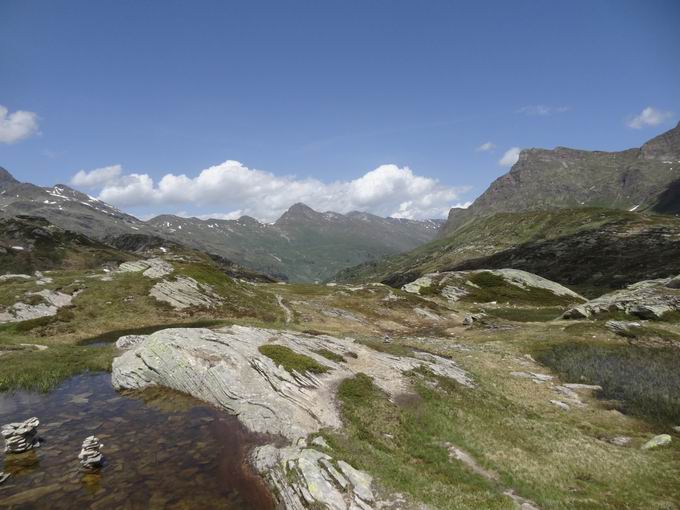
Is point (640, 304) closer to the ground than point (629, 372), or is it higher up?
higher up

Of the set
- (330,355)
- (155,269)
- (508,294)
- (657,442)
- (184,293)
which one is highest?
(155,269)

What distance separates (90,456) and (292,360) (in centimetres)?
1395

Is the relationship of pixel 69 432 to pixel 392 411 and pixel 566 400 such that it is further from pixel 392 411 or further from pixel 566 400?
pixel 566 400

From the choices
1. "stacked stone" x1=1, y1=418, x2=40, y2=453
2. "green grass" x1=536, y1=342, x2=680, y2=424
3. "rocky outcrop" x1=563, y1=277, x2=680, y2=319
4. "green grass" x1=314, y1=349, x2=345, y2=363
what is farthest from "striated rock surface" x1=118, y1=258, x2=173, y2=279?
"rocky outcrop" x1=563, y1=277, x2=680, y2=319

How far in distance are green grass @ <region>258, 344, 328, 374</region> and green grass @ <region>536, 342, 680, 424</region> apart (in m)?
25.1

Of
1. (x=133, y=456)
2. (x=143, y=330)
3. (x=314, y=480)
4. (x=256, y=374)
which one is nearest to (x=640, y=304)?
(x=256, y=374)

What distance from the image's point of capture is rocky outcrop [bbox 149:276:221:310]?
69.0m

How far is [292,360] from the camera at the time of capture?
29797mm

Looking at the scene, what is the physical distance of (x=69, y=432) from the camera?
73.9ft

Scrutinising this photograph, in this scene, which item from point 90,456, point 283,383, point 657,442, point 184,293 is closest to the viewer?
point 90,456

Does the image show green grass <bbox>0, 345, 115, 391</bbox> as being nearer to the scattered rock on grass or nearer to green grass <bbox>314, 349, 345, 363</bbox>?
green grass <bbox>314, 349, 345, 363</bbox>

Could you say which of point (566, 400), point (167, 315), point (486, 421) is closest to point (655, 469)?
point (486, 421)

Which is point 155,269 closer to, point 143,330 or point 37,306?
point 37,306

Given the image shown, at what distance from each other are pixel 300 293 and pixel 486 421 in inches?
3121
